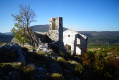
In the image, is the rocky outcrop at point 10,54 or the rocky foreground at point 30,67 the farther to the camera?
the rocky outcrop at point 10,54

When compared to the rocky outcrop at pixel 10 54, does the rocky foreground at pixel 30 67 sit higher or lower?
lower

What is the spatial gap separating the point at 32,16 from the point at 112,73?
13.8m

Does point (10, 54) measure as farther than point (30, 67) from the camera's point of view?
Yes

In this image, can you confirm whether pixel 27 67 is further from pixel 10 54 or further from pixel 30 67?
pixel 10 54

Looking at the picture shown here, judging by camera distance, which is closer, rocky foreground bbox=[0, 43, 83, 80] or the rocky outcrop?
rocky foreground bbox=[0, 43, 83, 80]

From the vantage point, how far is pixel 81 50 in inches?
870

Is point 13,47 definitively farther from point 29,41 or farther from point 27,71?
point 29,41

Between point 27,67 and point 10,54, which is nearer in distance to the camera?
point 27,67

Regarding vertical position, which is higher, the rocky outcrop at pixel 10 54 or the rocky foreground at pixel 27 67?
the rocky outcrop at pixel 10 54

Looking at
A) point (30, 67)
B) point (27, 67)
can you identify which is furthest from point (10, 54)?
point (30, 67)

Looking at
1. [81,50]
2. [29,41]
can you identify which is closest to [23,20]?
[29,41]

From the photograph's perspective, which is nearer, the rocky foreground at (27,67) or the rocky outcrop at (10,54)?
the rocky foreground at (27,67)

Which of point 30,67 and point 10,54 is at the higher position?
point 10,54

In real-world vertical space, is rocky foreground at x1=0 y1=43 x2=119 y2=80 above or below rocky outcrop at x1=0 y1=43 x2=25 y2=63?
below
